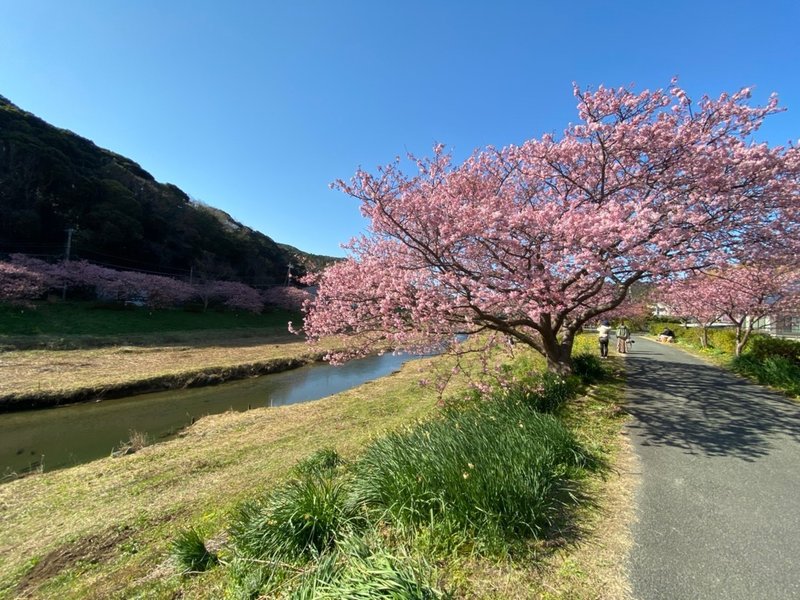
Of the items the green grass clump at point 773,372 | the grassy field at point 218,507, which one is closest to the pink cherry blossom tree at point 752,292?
the green grass clump at point 773,372

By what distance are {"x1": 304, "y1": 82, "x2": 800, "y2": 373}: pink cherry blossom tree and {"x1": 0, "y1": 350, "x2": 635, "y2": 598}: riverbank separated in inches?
99.1

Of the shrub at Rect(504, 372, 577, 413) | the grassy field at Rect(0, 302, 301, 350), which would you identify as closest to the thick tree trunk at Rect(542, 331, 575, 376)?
the shrub at Rect(504, 372, 577, 413)

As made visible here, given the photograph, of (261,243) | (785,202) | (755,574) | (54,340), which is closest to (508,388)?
(755,574)

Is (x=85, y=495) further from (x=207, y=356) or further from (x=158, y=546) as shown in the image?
(x=207, y=356)

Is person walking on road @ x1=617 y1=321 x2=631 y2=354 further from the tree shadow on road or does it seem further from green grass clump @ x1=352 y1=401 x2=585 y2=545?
green grass clump @ x1=352 y1=401 x2=585 y2=545

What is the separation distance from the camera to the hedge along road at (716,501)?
279cm

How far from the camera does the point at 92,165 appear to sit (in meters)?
40.7

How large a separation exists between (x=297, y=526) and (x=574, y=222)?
17.8ft

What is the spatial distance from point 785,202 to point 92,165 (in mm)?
53195

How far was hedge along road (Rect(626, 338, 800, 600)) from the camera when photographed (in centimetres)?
279

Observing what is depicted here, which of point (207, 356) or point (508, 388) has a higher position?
point (508, 388)

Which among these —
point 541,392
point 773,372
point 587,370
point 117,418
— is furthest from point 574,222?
point 117,418

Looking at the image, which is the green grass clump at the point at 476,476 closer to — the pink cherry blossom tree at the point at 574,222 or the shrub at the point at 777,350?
the pink cherry blossom tree at the point at 574,222

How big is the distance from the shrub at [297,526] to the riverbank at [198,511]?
439 mm
